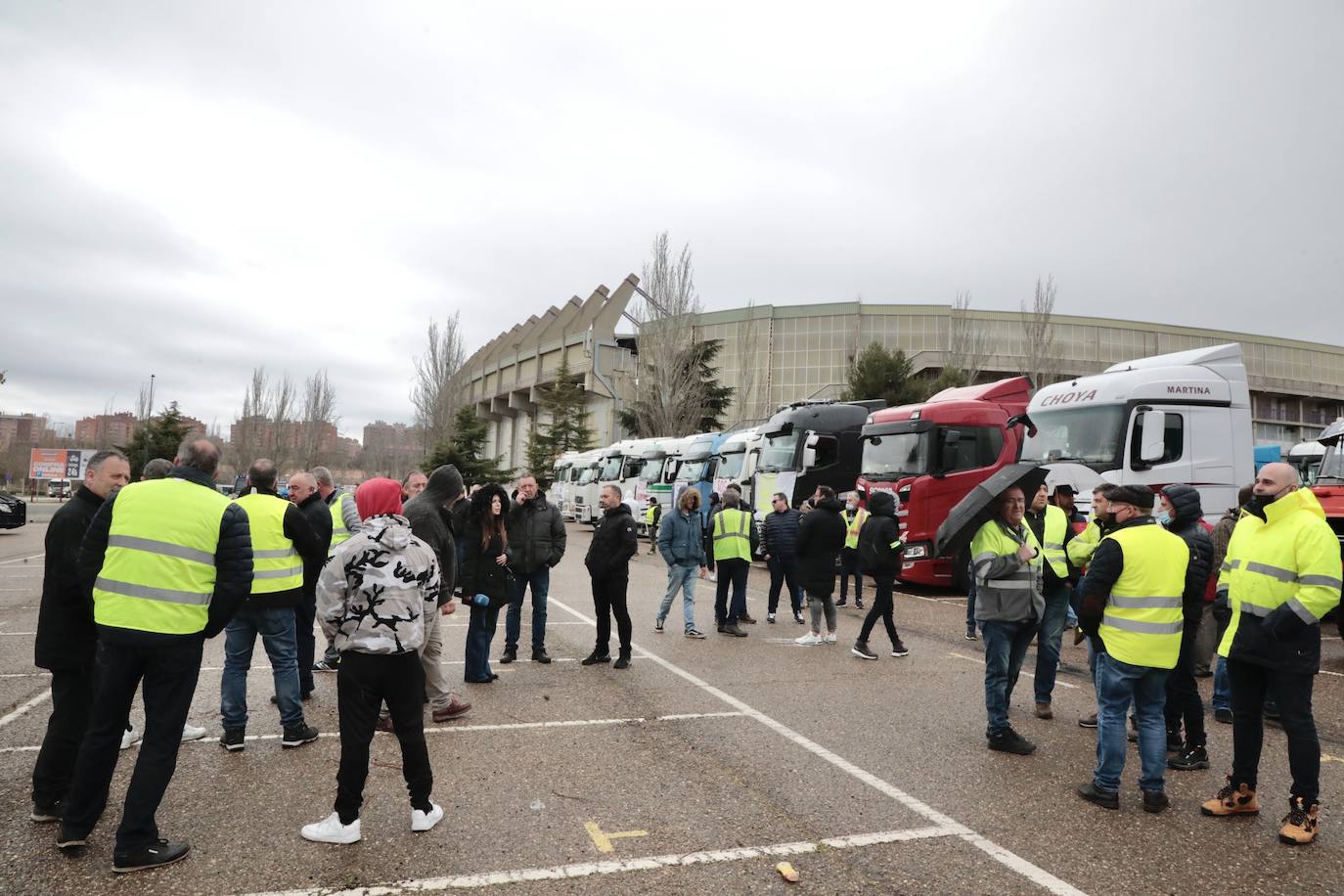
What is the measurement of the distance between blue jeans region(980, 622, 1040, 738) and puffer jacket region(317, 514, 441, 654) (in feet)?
12.7

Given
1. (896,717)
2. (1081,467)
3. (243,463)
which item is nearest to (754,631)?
(896,717)

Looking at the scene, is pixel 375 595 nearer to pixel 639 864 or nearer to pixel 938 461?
pixel 639 864

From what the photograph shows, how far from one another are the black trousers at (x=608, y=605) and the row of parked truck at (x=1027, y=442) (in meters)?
2.83

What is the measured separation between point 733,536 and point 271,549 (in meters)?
5.85

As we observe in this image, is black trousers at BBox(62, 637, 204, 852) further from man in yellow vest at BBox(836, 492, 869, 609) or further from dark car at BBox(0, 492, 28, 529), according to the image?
dark car at BBox(0, 492, 28, 529)

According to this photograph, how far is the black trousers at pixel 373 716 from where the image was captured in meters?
3.83

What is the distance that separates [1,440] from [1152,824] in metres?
83.3

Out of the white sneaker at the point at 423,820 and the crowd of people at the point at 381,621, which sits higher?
the crowd of people at the point at 381,621

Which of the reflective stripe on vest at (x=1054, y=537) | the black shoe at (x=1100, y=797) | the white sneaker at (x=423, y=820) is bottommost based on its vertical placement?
the white sneaker at (x=423, y=820)

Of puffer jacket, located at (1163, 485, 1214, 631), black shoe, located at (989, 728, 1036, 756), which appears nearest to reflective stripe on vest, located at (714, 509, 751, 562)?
black shoe, located at (989, 728, 1036, 756)

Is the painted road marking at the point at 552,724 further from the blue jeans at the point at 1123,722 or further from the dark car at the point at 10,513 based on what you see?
the dark car at the point at 10,513

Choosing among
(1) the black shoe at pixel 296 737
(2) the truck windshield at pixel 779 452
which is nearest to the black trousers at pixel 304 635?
(1) the black shoe at pixel 296 737

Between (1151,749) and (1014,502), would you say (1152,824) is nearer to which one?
(1151,749)

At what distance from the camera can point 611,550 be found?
309 inches
